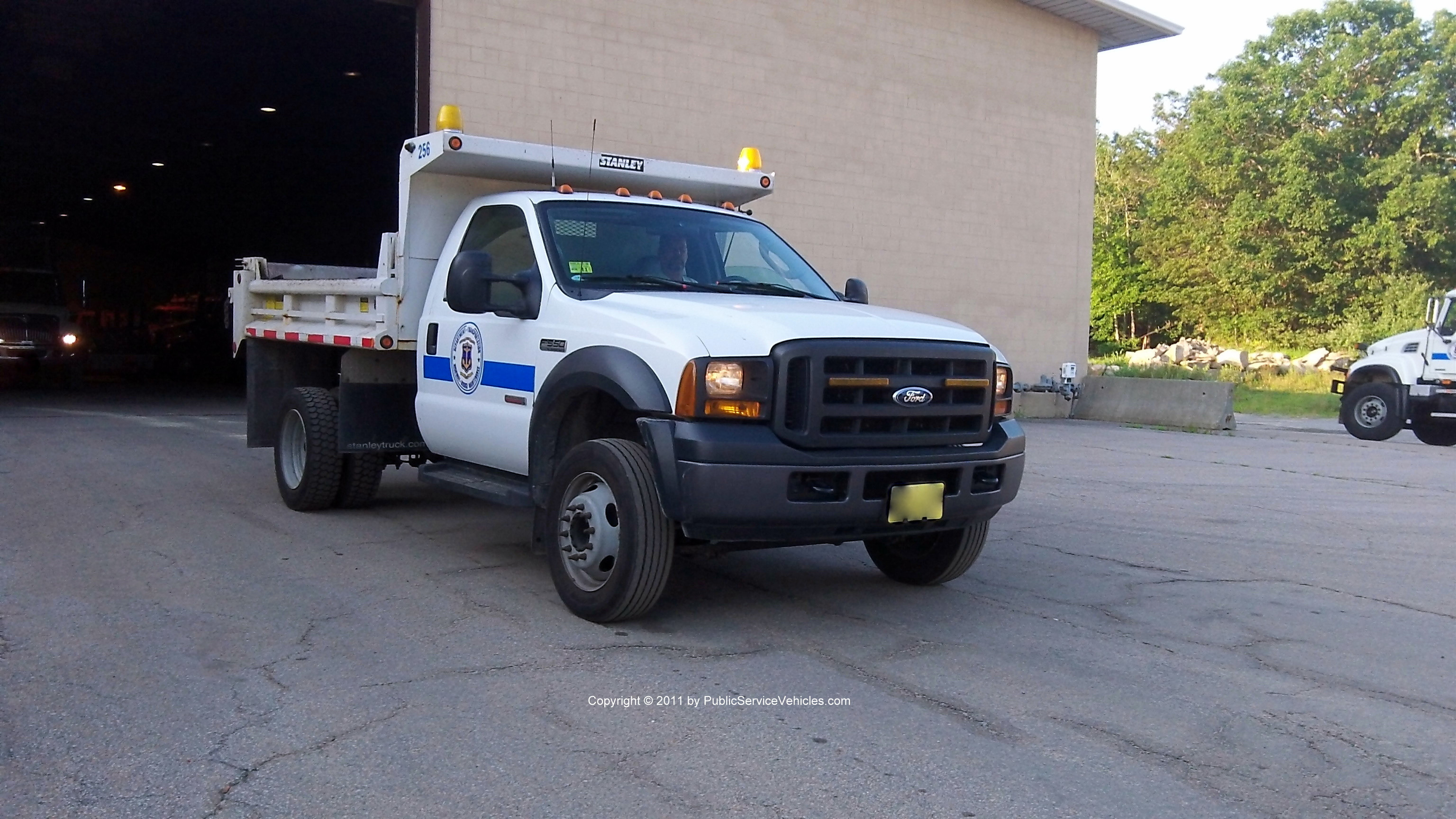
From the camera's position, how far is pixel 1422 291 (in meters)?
40.1

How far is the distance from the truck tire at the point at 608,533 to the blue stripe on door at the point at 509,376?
23.7 inches

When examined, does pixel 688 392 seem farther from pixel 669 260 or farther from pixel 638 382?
pixel 669 260

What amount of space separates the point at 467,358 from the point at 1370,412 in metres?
16.2

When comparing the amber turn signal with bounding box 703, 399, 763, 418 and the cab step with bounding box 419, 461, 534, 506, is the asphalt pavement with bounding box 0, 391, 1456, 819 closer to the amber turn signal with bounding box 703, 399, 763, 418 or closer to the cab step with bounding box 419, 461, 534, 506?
the cab step with bounding box 419, 461, 534, 506

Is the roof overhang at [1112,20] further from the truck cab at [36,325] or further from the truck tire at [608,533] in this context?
the truck cab at [36,325]

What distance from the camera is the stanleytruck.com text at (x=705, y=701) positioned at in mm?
4641

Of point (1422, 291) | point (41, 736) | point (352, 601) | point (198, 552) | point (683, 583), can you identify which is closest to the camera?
point (41, 736)

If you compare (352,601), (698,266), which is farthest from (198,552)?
(698,266)

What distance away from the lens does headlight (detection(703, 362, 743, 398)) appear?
5270 millimetres

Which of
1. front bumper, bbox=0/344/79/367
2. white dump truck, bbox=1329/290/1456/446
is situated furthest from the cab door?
front bumper, bbox=0/344/79/367

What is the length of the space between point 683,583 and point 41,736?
3.25 m

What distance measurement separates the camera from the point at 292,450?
349 inches

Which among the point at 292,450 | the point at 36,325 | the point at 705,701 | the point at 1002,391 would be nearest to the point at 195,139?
the point at 36,325

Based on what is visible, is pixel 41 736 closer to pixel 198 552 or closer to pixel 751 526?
pixel 751 526
